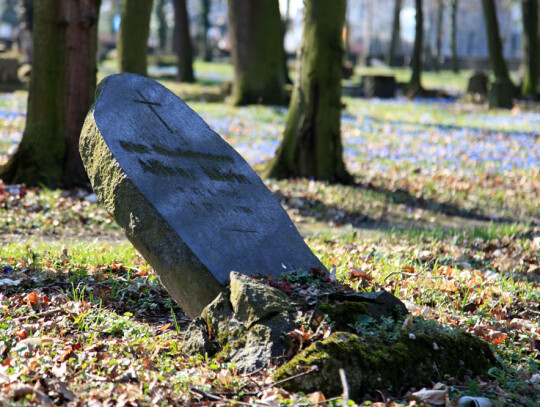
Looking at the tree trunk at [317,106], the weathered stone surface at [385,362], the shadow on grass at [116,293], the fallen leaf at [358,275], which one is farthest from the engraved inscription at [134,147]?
the tree trunk at [317,106]

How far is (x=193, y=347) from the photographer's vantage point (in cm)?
339

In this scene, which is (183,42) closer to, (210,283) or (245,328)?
(210,283)

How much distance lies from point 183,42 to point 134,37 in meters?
14.0

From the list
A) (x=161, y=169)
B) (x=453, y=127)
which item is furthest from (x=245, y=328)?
(x=453, y=127)

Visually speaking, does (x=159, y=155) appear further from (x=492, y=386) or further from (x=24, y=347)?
(x=492, y=386)

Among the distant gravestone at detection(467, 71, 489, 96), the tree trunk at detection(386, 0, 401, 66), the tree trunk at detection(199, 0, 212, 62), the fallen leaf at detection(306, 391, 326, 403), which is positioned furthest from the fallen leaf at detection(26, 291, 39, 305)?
the tree trunk at detection(199, 0, 212, 62)

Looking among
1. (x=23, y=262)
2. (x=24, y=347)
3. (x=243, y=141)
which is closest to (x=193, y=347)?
(x=24, y=347)

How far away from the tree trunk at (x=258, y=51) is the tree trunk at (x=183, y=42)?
250 inches

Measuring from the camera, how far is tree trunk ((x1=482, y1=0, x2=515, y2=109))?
18.0 m

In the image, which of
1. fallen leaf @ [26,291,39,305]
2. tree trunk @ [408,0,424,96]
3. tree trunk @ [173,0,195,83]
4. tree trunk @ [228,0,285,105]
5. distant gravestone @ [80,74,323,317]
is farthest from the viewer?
tree trunk @ [173,0,195,83]

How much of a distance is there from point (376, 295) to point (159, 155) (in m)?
1.65

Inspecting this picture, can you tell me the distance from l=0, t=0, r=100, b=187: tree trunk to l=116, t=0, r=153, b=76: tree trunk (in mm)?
2096

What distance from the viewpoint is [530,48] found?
71.8 feet

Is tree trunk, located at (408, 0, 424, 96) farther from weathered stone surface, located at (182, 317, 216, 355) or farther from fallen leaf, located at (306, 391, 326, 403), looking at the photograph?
fallen leaf, located at (306, 391, 326, 403)
